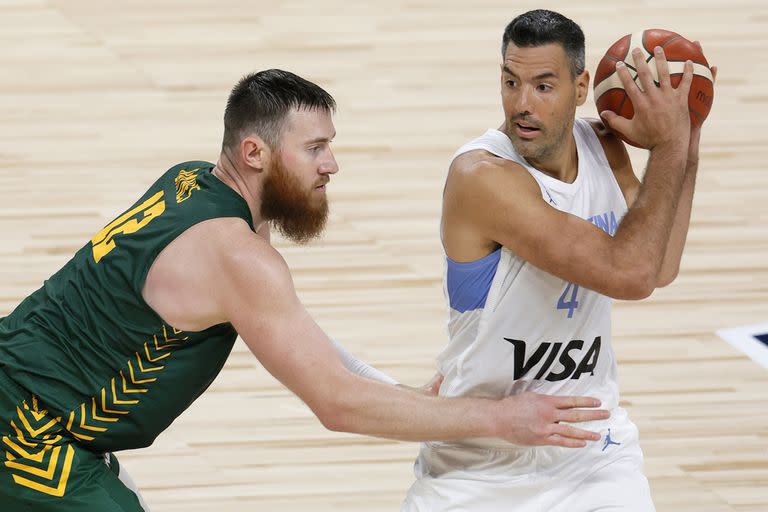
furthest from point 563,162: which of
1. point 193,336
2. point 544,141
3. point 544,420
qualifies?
point 193,336

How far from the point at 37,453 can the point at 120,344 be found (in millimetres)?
340

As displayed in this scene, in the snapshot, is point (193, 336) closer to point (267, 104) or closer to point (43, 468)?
point (43, 468)

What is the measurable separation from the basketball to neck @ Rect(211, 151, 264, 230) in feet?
3.18

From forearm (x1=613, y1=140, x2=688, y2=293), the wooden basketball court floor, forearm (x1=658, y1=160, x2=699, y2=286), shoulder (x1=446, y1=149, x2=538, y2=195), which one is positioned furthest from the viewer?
the wooden basketball court floor

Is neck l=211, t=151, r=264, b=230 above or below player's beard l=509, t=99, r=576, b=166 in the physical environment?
below

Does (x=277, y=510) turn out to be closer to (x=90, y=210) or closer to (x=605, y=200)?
(x=605, y=200)

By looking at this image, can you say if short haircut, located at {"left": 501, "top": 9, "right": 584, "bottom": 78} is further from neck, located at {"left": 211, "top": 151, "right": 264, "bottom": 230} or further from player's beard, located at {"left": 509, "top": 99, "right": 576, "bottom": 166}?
neck, located at {"left": 211, "top": 151, "right": 264, "bottom": 230}

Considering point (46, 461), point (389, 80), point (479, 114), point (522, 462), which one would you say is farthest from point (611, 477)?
point (389, 80)

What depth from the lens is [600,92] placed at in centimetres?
394

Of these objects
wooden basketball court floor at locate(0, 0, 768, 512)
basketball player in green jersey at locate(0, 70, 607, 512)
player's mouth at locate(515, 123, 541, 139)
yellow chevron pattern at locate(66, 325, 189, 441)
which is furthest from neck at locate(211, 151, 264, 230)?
wooden basketball court floor at locate(0, 0, 768, 512)

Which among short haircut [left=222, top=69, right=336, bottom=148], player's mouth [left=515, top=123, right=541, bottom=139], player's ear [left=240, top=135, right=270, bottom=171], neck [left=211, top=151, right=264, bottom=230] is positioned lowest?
neck [left=211, top=151, right=264, bottom=230]

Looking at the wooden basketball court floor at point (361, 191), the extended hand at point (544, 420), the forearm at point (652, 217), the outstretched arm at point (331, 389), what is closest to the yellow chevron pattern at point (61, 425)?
the outstretched arm at point (331, 389)

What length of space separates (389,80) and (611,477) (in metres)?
5.33

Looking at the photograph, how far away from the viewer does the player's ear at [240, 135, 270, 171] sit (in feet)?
11.9
